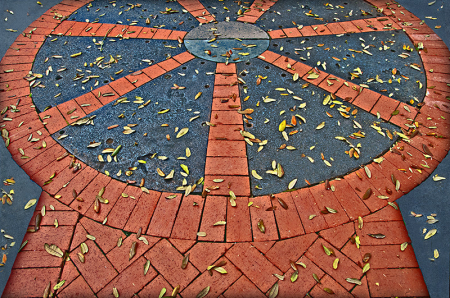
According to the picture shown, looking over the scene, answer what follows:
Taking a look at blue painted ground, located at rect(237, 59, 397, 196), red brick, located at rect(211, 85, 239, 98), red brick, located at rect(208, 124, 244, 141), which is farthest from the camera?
red brick, located at rect(211, 85, 239, 98)

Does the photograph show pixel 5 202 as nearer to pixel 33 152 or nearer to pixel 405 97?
pixel 33 152

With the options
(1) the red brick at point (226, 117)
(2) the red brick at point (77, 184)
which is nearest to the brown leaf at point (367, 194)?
(1) the red brick at point (226, 117)

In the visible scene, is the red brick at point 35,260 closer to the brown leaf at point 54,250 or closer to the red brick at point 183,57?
the brown leaf at point 54,250

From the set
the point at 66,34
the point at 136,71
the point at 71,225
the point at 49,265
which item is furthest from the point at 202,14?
the point at 49,265

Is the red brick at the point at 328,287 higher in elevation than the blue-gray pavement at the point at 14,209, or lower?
lower

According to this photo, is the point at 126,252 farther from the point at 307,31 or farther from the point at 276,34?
the point at 307,31

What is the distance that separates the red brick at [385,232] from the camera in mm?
1634

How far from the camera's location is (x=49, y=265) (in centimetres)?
157

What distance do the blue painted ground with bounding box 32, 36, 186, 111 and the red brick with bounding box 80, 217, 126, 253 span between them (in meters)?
1.40

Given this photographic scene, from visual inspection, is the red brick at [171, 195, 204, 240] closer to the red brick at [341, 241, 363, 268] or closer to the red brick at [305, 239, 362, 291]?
the red brick at [305, 239, 362, 291]

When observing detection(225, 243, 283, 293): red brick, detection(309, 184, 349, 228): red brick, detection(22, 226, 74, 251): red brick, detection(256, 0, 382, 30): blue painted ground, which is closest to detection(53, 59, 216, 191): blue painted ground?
detection(22, 226, 74, 251): red brick

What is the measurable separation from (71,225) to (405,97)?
3.04 meters

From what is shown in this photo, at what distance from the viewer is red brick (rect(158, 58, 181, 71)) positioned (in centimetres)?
285

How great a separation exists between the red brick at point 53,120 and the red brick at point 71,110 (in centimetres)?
4
